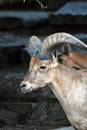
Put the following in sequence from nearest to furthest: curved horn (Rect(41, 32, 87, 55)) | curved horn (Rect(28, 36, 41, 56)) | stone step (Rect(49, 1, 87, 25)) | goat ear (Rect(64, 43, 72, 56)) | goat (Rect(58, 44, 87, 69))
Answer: curved horn (Rect(41, 32, 87, 55)), curved horn (Rect(28, 36, 41, 56)), goat ear (Rect(64, 43, 72, 56)), goat (Rect(58, 44, 87, 69)), stone step (Rect(49, 1, 87, 25))

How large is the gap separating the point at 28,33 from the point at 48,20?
1.59ft

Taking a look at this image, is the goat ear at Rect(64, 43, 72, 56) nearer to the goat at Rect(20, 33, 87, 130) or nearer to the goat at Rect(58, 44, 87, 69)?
the goat at Rect(58, 44, 87, 69)

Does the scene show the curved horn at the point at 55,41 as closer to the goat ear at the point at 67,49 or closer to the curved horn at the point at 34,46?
the curved horn at the point at 34,46

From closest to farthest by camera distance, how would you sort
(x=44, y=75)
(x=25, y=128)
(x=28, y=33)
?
(x=44, y=75), (x=25, y=128), (x=28, y=33)

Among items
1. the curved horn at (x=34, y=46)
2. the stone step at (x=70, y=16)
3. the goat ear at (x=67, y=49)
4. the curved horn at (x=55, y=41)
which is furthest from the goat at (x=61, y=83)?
the stone step at (x=70, y=16)

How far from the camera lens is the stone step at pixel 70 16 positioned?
1062 cm

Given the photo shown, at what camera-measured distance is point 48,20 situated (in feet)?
37.3

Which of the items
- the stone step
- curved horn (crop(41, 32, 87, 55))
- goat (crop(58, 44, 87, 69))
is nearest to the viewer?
curved horn (crop(41, 32, 87, 55))

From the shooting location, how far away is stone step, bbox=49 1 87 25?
10.6 meters

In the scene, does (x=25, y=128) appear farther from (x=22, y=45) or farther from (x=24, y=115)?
(x=22, y=45)

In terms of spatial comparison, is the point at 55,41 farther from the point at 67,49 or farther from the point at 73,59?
the point at 73,59

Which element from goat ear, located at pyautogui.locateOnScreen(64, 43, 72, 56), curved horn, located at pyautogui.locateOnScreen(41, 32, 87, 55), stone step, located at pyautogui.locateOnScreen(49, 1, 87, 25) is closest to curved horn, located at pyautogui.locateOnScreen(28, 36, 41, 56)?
curved horn, located at pyautogui.locateOnScreen(41, 32, 87, 55)

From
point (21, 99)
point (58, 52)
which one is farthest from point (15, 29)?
point (58, 52)

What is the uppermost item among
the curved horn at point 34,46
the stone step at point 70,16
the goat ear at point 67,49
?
the curved horn at point 34,46
